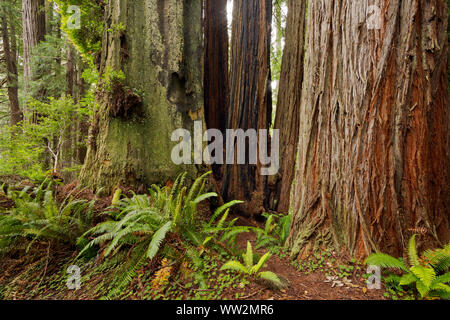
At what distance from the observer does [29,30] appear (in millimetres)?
5922

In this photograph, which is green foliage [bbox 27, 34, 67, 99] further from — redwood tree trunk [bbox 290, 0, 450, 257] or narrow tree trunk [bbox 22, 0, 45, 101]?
redwood tree trunk [bbox 290, 0, 450, 257]

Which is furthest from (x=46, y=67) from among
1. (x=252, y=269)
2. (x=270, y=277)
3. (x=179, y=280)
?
(x=270, y=277)

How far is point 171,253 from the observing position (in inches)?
69.7

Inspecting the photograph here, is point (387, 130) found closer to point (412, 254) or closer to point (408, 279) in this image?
point (412, 254)

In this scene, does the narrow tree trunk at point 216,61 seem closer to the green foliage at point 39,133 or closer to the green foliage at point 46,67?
the green foliage at point 39,133

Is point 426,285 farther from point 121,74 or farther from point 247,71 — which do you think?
point 121,74

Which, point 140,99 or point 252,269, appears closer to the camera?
point 252,269

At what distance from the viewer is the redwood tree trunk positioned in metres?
1.72

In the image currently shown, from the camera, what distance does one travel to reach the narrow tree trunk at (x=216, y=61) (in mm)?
4480

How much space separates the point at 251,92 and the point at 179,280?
130 inches

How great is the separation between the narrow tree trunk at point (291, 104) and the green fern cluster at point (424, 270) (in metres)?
2.13
